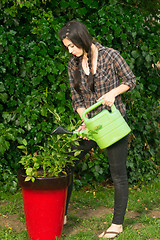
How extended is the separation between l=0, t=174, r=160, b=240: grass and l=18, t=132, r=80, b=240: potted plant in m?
0.23

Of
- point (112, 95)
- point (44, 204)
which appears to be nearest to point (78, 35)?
point (112, 95)

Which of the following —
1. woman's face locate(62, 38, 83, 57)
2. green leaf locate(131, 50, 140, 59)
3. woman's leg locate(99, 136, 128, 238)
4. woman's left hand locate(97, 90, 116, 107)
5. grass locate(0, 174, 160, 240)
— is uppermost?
woman's face locate(62, 38, 83, 57)

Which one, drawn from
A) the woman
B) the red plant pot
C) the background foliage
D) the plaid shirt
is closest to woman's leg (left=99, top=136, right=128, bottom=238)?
the woman

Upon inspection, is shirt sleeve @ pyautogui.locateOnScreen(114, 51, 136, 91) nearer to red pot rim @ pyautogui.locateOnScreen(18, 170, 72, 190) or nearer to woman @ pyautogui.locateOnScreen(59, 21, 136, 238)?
woman @ pyautogui.locateOnScreen(59, 21, 136, 238)

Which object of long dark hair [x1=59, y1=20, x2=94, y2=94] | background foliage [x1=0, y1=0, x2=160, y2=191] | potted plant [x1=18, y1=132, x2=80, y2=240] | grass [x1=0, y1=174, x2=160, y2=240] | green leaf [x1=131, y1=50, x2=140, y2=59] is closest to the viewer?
long dark hair [x1=59, y1=20, x2=94, y2=94]

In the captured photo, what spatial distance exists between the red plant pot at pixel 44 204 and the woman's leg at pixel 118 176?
0.38 meters

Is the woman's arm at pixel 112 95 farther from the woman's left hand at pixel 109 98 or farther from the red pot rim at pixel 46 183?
the red pot rim at pixel 46 183

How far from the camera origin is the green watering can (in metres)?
2.75

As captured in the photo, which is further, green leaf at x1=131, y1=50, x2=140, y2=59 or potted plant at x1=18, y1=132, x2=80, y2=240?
green leaf at x1=131, y1=50, x2=140, y2=59

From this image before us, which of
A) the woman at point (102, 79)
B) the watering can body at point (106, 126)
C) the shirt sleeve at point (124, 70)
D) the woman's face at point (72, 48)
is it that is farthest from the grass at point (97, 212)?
the woman's face at point (72, 48)

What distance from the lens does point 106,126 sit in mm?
2750

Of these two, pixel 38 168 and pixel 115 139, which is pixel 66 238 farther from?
pixel 115 139

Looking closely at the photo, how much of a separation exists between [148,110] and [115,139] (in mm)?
1973

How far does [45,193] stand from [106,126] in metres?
0.68
